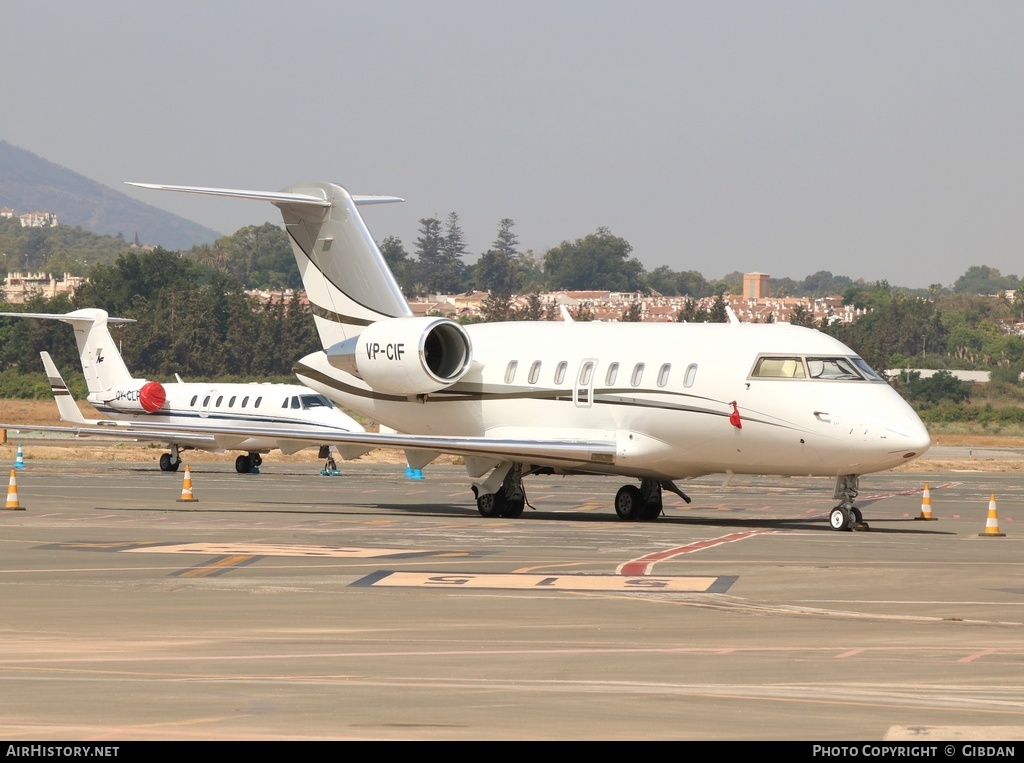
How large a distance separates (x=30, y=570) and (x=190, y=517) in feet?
29.0

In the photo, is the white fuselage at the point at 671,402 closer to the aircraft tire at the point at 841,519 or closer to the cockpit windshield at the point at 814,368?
the cockpit windshield at the point at 814,368

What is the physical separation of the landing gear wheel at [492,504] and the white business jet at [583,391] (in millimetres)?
29

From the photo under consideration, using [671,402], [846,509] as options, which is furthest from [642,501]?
[846,509]

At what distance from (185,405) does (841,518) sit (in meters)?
29.7

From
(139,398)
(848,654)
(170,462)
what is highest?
(848,654)

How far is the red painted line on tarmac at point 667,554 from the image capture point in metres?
18.3

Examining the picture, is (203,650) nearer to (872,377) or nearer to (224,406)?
(872,377)

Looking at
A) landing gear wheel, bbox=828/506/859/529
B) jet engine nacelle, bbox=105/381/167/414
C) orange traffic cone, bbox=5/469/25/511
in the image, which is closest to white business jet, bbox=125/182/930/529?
landing gear wheel, bbox=828/506/859/529

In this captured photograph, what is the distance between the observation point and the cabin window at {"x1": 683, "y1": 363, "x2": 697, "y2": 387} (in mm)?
26484

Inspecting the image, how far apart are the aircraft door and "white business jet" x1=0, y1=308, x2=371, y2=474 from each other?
17935 mm

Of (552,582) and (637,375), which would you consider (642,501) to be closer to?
(637,375)

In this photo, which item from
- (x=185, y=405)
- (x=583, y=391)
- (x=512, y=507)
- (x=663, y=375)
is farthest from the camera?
(x=185, y=405)

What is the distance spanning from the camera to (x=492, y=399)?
95.6 ft

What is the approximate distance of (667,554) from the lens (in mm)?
20438
